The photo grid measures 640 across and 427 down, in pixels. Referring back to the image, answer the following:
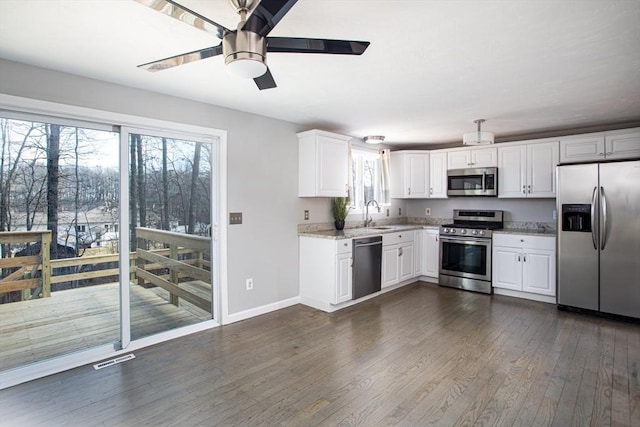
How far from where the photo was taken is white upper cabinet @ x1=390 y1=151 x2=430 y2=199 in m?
5.65

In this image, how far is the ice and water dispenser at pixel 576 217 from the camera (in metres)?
3.83

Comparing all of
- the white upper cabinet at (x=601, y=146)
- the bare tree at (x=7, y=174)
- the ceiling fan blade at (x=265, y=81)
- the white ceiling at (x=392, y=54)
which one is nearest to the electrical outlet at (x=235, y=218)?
the white ceiling at (x=392, y=54)

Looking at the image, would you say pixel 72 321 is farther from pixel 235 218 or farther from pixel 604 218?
pixel 604 218

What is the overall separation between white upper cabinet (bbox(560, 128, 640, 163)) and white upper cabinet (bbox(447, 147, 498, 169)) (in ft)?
2.78

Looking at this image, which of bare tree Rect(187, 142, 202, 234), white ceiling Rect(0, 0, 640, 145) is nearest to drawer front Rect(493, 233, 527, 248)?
white ceiling Rect(0, 0, 640, 145)

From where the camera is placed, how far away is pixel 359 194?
5395 mm

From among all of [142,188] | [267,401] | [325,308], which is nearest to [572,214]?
[325,308]

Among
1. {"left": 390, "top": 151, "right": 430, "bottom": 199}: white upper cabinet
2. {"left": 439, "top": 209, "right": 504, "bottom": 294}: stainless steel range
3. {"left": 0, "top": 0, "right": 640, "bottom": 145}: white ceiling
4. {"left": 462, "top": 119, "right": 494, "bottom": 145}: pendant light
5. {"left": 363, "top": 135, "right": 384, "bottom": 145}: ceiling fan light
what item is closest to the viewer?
{"left": 0, "top": 0, "right": 640, "bottom": 145}: white ceiling

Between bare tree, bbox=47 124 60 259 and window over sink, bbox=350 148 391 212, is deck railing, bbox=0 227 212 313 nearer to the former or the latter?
bare tree, bbox=47 124 60 259

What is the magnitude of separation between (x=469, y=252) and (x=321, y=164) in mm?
2596

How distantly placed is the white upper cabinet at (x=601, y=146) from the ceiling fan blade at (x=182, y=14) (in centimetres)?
466

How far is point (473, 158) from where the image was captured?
5.16 m

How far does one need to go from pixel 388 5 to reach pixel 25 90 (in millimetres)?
2596

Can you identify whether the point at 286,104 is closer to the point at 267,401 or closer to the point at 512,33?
the point at 512,33
